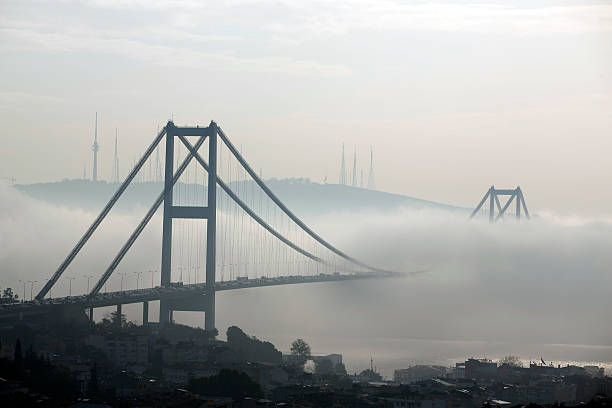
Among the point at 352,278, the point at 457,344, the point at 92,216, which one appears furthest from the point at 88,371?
the point at 92,216

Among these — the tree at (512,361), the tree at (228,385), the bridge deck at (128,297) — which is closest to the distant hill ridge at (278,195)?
the bridge deck at (128,297)

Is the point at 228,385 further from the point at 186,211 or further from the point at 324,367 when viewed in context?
the point at 186,211

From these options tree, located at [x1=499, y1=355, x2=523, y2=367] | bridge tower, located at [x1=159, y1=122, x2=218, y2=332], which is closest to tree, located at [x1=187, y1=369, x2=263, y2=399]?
tree, located at [x1=499, y1=355, x2=523, y2=367]

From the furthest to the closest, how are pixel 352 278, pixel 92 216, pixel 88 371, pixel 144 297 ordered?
1. pixel 92 216
2. pixel 352 278
3. pixel 144 297
4. pixel 88 371

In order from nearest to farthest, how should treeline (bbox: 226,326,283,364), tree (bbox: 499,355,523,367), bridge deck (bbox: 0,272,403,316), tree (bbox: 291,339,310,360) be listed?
treeline (bbox: 226,326,283,364), bridge deck (bbox: 0,272,403,316), tree (bbox: 499,355,523,367), tree (bbox: 291,339,310,360)

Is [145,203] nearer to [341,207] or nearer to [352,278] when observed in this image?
[341,207]

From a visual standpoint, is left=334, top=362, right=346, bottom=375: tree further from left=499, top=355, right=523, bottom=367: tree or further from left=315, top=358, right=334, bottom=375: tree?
left=499, top=355, right=523, bottom=367: tree

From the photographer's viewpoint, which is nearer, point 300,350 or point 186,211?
point 300,350

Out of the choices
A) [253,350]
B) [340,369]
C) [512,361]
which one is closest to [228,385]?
[340,369]
